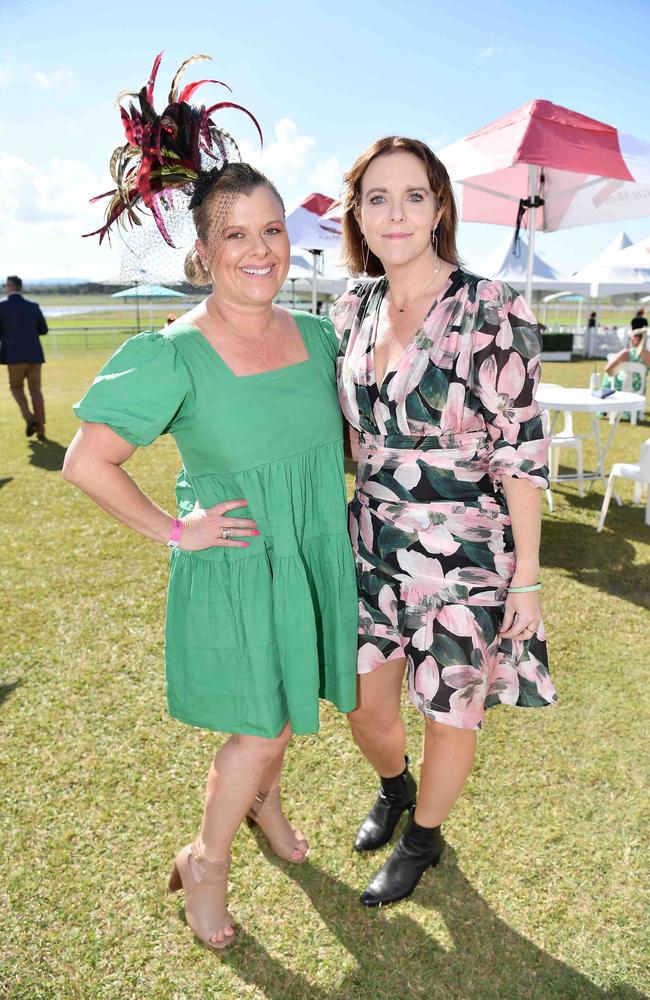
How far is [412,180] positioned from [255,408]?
69 centimetres

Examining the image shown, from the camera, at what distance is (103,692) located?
3.27 meters

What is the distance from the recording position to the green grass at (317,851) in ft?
6.18

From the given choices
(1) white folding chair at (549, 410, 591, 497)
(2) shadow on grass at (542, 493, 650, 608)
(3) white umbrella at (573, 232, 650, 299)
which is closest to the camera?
(2) shadow on grass at (542, 493, 650, 608)

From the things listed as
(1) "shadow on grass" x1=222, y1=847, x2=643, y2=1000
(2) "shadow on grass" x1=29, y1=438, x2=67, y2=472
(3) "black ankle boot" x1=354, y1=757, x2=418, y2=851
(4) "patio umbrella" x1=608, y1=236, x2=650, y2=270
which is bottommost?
(2) "shadow on grass" x1=29, y1=438, x2=67, y2=472

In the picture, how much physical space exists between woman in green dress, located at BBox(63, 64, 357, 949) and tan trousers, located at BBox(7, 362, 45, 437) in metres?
8.00

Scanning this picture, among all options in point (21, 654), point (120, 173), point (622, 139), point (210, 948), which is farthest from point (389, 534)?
point (622, 139)

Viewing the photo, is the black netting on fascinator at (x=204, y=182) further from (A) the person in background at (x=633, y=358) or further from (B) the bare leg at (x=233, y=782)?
(A) the person in background at (x=633, y=358)

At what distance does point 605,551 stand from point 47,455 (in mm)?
6428

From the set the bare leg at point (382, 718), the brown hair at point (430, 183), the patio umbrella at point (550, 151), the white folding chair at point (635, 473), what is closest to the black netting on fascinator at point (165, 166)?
the brown hair at point (430, 183)

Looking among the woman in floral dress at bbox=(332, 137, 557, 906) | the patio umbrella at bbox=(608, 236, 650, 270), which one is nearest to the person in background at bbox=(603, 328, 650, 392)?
the patio umbrella at bbox=(608, 236, 650, 270)

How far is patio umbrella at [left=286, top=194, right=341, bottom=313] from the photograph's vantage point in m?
8.82

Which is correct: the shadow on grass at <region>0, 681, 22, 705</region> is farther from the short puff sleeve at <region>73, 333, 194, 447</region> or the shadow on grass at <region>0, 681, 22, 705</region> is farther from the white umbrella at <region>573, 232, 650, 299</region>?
the white umbrella at <region>573, 232, 650, 299</region>

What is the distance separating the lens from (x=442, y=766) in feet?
6.36

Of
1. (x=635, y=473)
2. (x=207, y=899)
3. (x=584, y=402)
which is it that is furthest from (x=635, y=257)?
(x=207, y=899)
